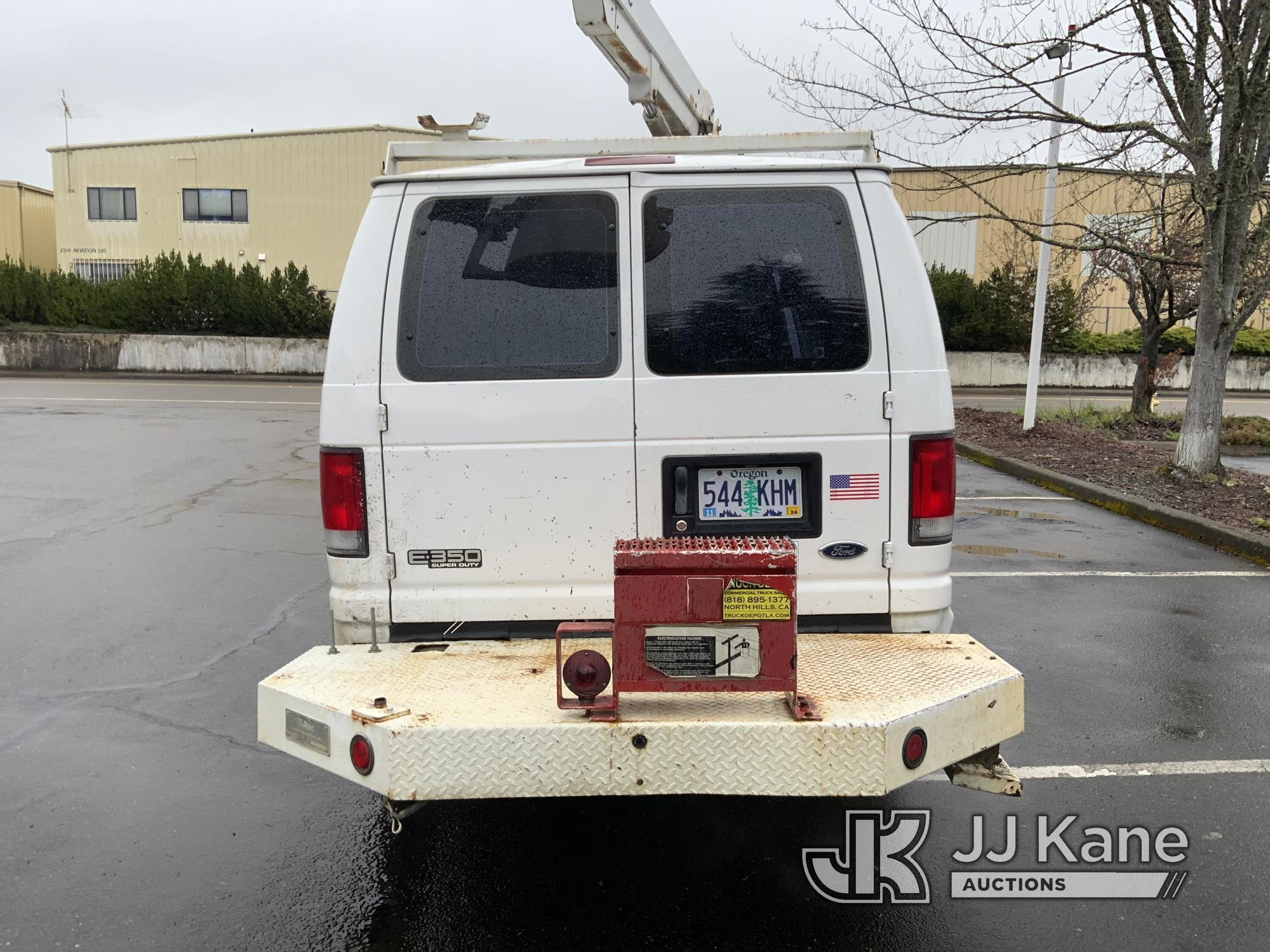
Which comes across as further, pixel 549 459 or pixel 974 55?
pixel 974 55

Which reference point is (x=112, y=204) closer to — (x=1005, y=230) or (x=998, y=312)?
(x=1005, y=230)

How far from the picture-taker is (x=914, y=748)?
2941mm

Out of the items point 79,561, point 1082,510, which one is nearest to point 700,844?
point 79,561

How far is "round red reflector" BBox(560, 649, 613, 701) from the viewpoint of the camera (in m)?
2.93

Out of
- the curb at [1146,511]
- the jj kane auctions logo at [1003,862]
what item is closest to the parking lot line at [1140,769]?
the jj kane auctions logo at [1003,862]

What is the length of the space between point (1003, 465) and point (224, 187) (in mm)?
36942

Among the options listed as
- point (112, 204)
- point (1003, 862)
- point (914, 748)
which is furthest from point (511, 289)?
point (112, 204)

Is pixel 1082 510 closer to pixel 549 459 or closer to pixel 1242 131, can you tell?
pixel 1242 131

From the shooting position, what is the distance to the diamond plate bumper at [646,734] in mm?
2852

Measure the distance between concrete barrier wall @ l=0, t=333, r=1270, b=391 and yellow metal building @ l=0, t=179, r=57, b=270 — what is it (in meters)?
19.1

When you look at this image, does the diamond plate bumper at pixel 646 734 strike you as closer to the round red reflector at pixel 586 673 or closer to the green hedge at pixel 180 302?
Answer: the round red reflector at pixel 586 673

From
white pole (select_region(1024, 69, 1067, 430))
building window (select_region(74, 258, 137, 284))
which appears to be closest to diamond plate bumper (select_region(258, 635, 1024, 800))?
white pole (select_region(1024, 69, 1067, 430))

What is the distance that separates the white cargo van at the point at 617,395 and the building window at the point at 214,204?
42.3m

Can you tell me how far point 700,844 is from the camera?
12.5 feet
